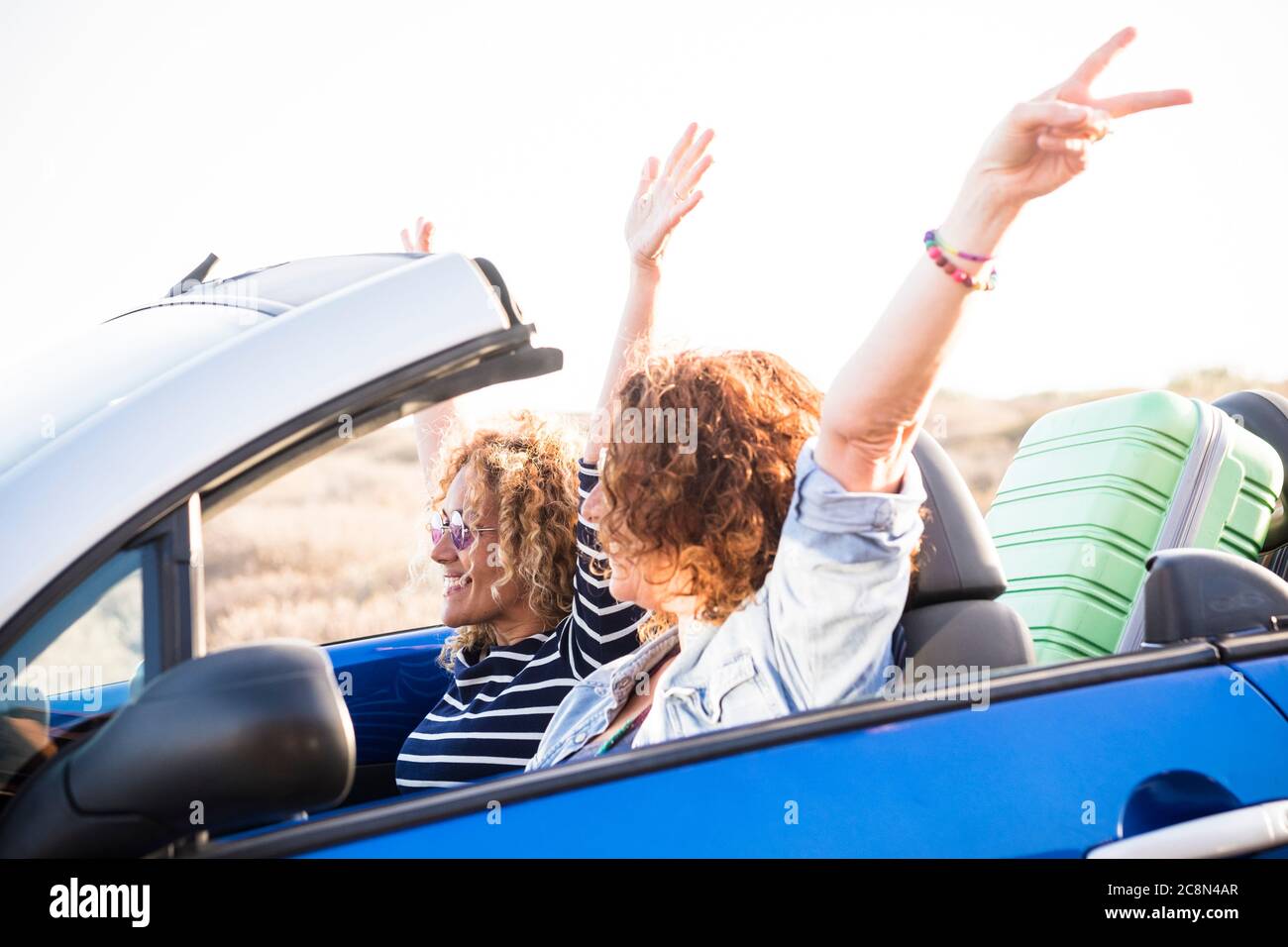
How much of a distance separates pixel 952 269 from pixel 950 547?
25.5 inches

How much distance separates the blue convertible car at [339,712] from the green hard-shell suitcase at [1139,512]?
2.87ft

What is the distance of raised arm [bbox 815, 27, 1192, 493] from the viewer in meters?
1.35

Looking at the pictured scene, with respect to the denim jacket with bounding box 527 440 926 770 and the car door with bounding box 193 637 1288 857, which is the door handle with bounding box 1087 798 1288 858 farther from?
the denim jacket with bounding box 527 440 926 770

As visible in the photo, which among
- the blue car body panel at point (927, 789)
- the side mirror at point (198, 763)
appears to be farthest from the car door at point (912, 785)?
the side mirror at point (198, 763)

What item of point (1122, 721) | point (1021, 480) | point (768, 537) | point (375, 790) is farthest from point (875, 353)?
point (375, 790)

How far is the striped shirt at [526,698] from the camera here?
2.35 metres

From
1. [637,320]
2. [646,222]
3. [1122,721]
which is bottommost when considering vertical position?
[1122,721]

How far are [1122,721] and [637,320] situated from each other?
1291 mm

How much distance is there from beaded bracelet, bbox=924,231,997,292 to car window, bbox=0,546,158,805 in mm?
930

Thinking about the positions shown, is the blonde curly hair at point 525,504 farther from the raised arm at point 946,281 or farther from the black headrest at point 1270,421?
the black headrest at point 1270,421

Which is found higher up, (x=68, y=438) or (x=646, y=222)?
(x=646, y=222)
